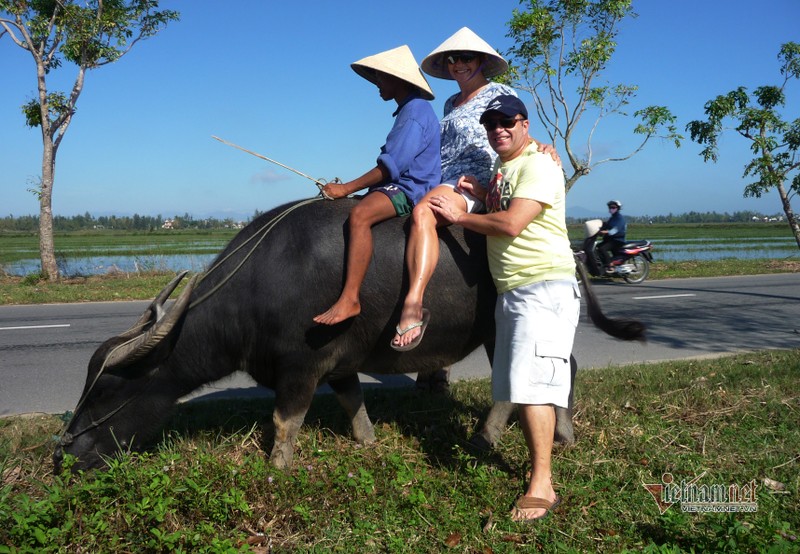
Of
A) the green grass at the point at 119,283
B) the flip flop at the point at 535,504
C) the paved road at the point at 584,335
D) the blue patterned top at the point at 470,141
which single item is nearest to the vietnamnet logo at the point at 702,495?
the flip flop at the point at 535,504

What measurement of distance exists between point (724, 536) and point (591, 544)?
546 mm

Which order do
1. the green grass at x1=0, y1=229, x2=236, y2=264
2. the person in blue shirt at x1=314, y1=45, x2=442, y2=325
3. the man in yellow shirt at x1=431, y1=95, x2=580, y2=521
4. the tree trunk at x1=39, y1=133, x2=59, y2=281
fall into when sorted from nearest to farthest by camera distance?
the man in yellow shirt at x1=431, y1=95, x2=580, y2=521, the person in blue shirt at x1=314, y1=45, x2=442, y2=325, the tree trunk at x1=39, y1=133, x2=59, y2=281, the green grass at x1=0, y1=229, x2=236, y2=264

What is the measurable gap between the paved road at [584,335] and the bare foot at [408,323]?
1963 millimetres

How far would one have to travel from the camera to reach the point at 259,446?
3.77m

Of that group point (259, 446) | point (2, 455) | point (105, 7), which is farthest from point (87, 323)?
point (105, 7)

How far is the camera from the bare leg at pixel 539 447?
3.02m

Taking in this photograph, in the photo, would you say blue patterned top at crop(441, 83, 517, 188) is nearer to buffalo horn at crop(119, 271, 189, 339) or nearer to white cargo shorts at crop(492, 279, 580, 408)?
white cargo shorts at crop(492, 279, 580, 408)

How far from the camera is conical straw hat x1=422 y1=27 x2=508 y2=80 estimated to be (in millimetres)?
3605

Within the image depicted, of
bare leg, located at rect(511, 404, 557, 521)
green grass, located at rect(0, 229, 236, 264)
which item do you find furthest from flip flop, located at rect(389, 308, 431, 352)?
green grass, located at rect(0, 229, 236, 264)

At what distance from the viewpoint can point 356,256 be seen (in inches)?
128

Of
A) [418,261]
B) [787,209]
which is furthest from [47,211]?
[787,209]

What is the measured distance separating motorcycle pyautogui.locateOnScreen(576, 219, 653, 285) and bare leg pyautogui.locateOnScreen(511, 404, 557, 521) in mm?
11483

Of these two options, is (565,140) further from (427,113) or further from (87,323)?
(427,113)

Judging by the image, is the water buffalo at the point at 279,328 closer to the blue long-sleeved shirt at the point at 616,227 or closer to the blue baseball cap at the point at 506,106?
the blue baseball cap at the point at 506,106
